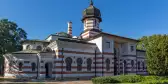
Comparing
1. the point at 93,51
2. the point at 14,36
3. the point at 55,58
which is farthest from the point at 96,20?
the point at 14,36

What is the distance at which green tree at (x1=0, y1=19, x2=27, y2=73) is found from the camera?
122ft

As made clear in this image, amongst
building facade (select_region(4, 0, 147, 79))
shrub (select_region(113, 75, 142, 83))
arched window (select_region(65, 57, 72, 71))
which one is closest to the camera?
shrub (select_region(113, 75, 142, 83))

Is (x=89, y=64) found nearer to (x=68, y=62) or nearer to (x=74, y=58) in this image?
(x=74, y=58)

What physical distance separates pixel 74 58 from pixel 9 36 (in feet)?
55.1

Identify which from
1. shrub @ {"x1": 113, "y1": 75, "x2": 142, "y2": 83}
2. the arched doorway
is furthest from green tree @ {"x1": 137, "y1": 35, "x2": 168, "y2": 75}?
the arched doorway

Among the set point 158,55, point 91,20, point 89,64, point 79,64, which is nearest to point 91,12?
point 91,20

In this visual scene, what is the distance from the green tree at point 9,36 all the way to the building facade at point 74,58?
10.3 feet

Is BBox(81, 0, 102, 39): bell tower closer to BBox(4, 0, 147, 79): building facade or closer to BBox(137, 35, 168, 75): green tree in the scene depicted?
BBox(4, 0, 147, 79): building facade

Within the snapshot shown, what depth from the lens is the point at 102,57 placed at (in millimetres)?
33562

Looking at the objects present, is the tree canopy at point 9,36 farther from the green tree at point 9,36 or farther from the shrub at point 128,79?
the shrub at point 128,79

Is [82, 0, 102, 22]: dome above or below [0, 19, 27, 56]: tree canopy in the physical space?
above

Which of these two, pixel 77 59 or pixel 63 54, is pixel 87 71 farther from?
pixel 63 54

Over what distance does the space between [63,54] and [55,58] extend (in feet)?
4.90

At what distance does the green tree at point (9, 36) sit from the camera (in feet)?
122
